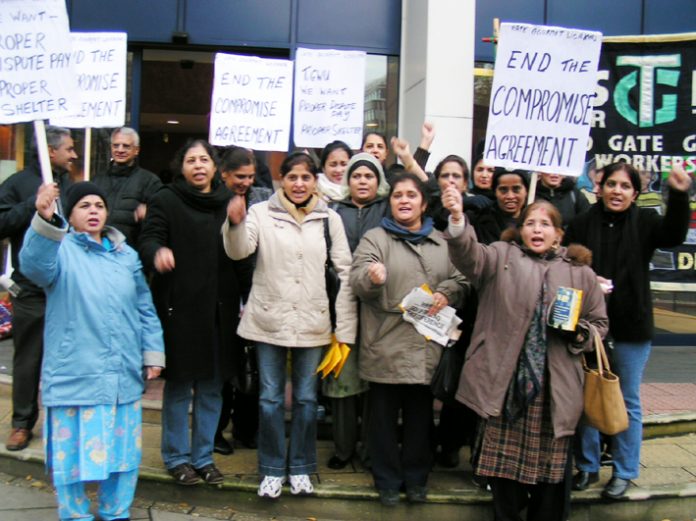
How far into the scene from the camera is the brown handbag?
375cm

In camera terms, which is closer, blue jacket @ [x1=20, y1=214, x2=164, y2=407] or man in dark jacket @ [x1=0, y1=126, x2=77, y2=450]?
blue jacket @ [x1=20, y1=214, x2=164, y2=407]

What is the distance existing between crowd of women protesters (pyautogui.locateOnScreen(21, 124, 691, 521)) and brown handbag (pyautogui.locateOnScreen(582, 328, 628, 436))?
0.05m

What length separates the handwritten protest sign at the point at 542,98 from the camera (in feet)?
14.5

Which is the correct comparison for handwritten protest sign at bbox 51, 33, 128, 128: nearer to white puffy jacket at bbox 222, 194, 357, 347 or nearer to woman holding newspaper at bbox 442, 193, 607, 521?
white puffy jacket at bbox 222, 194, 357, 347

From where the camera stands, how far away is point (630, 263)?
166 inches

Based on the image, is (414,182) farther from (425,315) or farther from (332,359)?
(332,359)

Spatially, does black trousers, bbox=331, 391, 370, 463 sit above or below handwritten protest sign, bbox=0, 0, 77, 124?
below

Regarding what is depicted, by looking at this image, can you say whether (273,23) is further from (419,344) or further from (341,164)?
(419,344)

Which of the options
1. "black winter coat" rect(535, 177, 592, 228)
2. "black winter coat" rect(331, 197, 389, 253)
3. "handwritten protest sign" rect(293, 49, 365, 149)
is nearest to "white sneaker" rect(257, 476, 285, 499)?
"black winter coat" rect(331, 197, 389, 253)

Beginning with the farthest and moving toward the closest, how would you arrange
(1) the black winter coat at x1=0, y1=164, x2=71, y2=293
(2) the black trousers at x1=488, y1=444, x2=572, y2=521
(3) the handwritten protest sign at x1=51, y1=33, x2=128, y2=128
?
(3) the handwritten protest sign at x1=51, y1=33, x2=128, y2=128
(1) the black winter coat at x1=0, y1=164, x2=71, y2=293
(2) the black trousers at x1=488, y1=444, x2=572, y2=521

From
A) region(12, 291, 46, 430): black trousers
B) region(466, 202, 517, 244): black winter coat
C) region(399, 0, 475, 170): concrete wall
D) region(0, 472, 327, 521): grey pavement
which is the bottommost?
region(0, 472, 327, 521): grey pavement

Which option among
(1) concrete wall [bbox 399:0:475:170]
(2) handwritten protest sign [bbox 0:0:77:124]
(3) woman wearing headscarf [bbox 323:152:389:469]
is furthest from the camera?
(1) concrete wall [bbox 399:0:475:170]

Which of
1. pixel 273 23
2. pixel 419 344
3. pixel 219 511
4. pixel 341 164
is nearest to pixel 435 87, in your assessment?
pixel 273 23

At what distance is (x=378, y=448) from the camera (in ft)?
13.8
